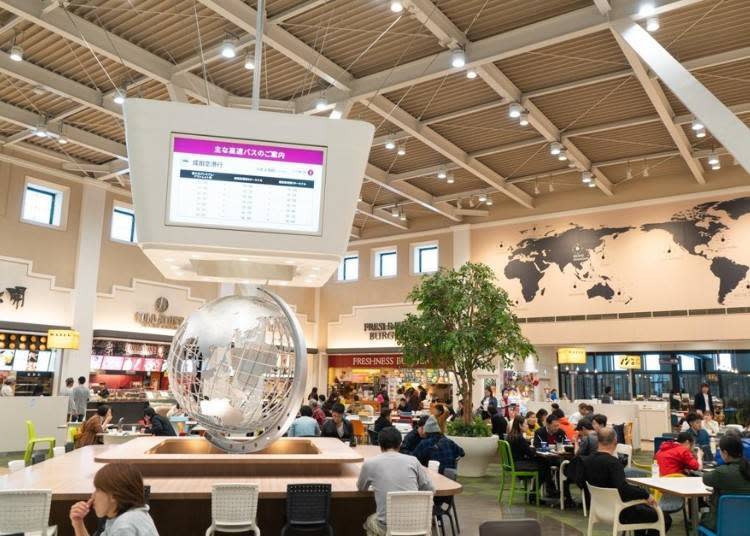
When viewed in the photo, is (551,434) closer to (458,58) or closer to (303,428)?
(303,428)

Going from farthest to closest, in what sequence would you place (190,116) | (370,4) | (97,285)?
1. (97,285)
2. (370,4)
3. (190,116)

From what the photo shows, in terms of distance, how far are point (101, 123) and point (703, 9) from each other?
11508 millimetres

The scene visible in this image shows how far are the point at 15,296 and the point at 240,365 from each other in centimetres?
1188

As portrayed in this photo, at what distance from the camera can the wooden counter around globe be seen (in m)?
4.80

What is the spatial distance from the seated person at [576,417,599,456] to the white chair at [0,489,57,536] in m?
5.57

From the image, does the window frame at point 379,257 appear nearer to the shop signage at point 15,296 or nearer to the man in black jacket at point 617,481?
the shop signage at point 15,296

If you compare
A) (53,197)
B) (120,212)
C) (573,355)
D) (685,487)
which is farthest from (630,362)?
(53,197)

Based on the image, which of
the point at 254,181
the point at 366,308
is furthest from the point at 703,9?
the point at 366,308

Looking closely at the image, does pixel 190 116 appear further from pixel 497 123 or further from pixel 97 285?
pixel 97 285

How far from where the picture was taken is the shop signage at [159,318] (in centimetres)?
1661

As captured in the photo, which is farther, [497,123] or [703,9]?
[497,123]

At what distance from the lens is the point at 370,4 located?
897 cm

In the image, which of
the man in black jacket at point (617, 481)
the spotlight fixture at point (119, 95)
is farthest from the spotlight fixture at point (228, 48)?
the man in black jacket at point (617, 481)

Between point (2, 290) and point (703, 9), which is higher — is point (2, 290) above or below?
below
